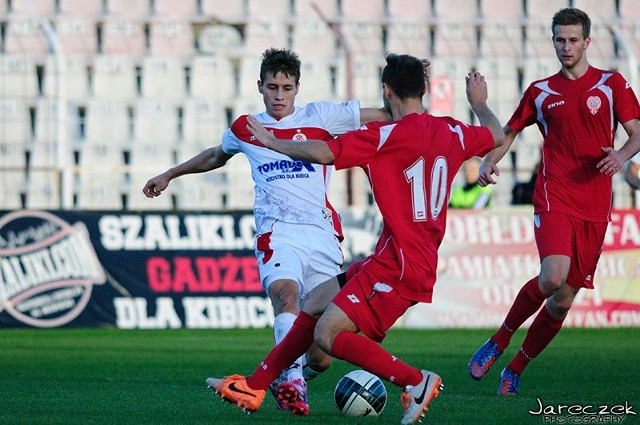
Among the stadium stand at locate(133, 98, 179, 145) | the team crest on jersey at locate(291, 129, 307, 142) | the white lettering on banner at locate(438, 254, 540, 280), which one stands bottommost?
the white lettering on banner at locate(438, 254, 540, 280)

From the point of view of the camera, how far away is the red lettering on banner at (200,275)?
15812 mm

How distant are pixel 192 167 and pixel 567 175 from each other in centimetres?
240

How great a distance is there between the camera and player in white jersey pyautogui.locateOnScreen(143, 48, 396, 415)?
7.51 metres

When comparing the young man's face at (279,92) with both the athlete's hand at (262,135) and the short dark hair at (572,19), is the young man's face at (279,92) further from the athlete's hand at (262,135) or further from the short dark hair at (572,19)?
the short dark hair at (572,19)

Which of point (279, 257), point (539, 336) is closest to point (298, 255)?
point (279, 257)

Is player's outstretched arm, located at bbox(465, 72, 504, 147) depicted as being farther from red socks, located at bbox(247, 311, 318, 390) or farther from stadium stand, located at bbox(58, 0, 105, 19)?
stadium stand, located at bbox(58, 0, 105, 19)

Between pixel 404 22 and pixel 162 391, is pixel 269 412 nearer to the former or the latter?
pixel 162 391

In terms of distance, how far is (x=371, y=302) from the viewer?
622 cm

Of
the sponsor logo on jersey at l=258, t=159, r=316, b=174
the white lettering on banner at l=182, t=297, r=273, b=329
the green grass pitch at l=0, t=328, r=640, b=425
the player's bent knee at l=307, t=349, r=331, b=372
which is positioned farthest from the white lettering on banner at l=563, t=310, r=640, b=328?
the sponsor logo on jersey at l=258, t=159, r=316, b=174

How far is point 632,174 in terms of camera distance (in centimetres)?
858

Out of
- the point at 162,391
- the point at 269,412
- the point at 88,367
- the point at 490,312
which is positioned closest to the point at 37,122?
the point at 490,312

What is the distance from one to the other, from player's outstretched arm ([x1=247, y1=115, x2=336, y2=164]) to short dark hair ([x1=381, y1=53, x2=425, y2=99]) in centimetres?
48

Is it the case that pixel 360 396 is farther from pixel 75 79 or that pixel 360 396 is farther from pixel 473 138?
pixel 75 79

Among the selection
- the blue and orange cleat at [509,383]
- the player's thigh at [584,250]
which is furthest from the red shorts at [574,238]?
the blue and orange cleat at [509,383]
